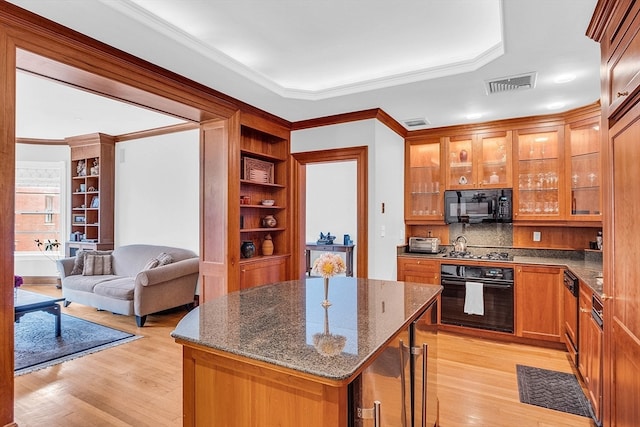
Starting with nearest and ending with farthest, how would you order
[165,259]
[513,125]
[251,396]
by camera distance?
[251,396] → [513,125] → [165,259]

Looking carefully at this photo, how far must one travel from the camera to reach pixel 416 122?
4.39m

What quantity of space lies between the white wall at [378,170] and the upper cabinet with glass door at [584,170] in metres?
1.91

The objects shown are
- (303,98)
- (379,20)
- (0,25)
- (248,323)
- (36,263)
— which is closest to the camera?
(248,323)

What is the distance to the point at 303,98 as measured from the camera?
3.65 m

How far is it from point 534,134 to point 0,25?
16.2 ft

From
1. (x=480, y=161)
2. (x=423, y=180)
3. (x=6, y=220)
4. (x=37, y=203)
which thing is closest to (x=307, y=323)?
(x=6, y=220)

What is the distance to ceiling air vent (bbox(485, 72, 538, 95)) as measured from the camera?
2.98 m

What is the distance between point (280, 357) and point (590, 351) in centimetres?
255

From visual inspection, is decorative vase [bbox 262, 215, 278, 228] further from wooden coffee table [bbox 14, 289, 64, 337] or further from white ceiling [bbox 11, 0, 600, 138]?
wooden coffee table [bbox 14, 289, 64, 337]

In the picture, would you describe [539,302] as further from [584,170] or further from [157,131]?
[157,131]

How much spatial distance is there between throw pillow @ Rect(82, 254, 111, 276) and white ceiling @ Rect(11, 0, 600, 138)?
254cm

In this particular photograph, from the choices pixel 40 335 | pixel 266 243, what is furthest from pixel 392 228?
pixel 40 335

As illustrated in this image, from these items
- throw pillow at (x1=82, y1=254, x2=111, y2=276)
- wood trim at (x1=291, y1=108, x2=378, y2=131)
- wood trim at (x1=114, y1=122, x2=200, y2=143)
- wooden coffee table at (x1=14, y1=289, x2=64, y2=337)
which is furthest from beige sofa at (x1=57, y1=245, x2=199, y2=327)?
wood trim at (x1=291, y1=108, x2=378, y2=131)

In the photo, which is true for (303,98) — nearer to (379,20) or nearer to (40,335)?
(379,20)
